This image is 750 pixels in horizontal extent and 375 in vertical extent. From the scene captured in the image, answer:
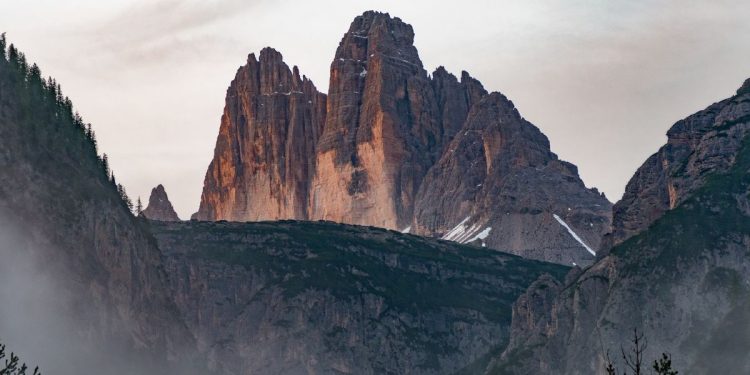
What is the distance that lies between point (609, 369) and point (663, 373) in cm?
340

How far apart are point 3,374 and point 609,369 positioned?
34934 mm

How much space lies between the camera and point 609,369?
112 metres

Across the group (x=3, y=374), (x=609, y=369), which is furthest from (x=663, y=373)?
(x=3, y=374)

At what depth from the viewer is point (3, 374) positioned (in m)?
121

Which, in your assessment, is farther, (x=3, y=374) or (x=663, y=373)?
(x=3, y=374)

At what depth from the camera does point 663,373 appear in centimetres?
11362

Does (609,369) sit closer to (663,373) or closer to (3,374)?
(663,373)

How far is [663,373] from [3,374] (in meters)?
37.6

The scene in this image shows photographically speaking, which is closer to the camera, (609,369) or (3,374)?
(609,369)
